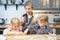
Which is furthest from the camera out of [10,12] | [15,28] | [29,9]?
[10,12]

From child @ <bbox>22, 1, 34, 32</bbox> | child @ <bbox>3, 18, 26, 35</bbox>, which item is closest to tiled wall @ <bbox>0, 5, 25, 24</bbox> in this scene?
child @ <bbox>22, 1, 34, 32</bbox>

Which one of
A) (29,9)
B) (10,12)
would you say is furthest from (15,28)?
(10,12)

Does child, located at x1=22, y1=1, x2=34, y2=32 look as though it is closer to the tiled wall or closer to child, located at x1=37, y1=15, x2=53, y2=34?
child, located at x1=37, y1=15, x2=53, y2=34

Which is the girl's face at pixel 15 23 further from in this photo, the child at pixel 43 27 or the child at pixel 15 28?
the child at pixel 43 27

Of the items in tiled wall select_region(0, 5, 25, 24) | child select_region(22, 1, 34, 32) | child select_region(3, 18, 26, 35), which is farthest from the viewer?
tiled wall select_region(0, 5, 25, 24)

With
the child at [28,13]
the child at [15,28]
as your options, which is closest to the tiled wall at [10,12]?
the child at [28,13]

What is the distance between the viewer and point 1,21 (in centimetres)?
311

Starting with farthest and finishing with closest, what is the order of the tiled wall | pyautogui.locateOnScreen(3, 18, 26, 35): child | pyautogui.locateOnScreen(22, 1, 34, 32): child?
the tiled wall, pyautogui.locateOnScreen(22, 1, 34, 32): child, pyautogui.locateOnScreen(3, 18, 26, 35): child

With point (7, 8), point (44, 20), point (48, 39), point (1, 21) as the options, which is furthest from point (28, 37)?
point (7, 8)

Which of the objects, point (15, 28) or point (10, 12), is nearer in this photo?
point (15, 28)

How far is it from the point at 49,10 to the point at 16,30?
5.19 feet

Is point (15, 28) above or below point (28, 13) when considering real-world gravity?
below

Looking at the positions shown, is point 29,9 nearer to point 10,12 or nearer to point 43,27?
point 43,27

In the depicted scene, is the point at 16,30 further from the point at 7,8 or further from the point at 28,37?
the point at 7,8
